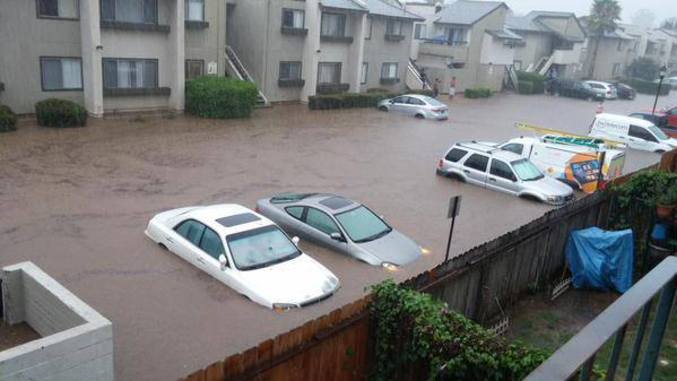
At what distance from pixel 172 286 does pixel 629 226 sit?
11799mm

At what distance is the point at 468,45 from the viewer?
163 ft

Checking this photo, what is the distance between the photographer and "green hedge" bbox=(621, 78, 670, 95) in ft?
219

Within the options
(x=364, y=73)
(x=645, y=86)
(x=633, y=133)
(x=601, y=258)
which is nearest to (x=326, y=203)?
(x=601, y=258)

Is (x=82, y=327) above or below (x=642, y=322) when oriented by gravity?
below

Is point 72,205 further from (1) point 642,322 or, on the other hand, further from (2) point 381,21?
(2) point 381,21

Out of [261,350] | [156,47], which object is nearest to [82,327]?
[261,350]

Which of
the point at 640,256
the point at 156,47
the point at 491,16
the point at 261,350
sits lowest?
the point at 640,256

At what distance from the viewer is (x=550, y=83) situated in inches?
2248

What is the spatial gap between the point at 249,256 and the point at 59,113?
1626cm

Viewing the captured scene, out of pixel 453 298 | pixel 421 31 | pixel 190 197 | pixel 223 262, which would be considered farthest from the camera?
pixel 421 31

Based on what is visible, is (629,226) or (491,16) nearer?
(629,226)

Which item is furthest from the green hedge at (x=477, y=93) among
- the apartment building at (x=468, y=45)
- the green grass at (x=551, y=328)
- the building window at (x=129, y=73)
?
the green grass at (x=551, y=328)

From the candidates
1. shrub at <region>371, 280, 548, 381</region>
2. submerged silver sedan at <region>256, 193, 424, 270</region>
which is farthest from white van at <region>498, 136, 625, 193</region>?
shrub at <region>371, 280, 548, 381</region>

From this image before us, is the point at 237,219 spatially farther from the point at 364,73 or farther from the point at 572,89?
the point at 572,89
